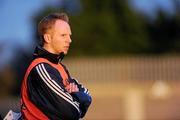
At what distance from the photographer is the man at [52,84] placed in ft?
18.2

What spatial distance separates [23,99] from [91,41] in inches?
1560

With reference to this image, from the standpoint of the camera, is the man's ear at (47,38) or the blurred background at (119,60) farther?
the blurred background at (119,60)

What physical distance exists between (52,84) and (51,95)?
8 cm

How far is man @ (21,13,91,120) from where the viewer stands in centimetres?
556

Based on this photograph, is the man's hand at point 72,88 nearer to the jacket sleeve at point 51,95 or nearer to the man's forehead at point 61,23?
the jacket sleeve at point 51,95

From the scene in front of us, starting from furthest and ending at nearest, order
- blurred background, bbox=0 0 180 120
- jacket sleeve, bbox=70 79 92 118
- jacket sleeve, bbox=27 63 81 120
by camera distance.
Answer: blurred background, bbox=0 0 180 120
jacket sleeve, bbox=70 79 92 118
jacket sleeve, bbox=27 63 81 120

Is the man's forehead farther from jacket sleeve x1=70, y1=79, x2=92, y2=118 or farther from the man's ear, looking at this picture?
jacket sleeve x1=70, y1=79, x2=92, y2=118

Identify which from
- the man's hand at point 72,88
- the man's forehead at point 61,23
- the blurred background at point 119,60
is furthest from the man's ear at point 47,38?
the blurred background at point 119,60

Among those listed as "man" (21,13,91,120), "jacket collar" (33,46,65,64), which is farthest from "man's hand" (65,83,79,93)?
"jacket collar" (33,46,65,64)

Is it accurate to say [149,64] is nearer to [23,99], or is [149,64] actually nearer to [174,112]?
[174,112]

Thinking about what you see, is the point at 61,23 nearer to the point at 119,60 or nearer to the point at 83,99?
the point at 83,99

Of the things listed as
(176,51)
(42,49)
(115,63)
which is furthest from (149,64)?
(42,49)

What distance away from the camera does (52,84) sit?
18.3ft

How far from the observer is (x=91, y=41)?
149 ft
